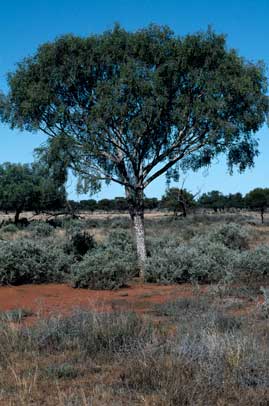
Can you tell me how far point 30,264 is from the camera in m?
15.5

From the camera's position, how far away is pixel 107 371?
20.2ft

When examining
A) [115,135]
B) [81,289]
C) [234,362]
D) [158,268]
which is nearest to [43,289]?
[81,289]

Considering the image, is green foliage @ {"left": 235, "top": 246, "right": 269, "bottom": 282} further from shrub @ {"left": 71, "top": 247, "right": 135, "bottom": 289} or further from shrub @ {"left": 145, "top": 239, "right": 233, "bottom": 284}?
shrub @ {"left": 71, "top": 247, "right": 135, "bottom": 289}

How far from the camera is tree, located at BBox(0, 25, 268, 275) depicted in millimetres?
15773

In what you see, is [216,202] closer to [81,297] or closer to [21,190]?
[21,190]

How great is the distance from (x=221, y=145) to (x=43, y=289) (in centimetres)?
726

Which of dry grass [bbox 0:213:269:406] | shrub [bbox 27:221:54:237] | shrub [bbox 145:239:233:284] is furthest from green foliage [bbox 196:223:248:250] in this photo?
dry grass [bbox 0:213:269:406]

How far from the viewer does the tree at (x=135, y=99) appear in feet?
51.8

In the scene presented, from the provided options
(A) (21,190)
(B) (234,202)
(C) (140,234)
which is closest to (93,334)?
(C) (140,234)

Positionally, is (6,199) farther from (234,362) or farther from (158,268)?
(234,362)

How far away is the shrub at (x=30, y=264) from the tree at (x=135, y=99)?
2426 millimetres

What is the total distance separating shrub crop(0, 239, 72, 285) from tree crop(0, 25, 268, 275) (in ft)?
7.96

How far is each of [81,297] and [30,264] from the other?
3.11m

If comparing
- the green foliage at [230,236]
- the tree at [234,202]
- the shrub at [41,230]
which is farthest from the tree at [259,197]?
the green foliage at [230,236]
